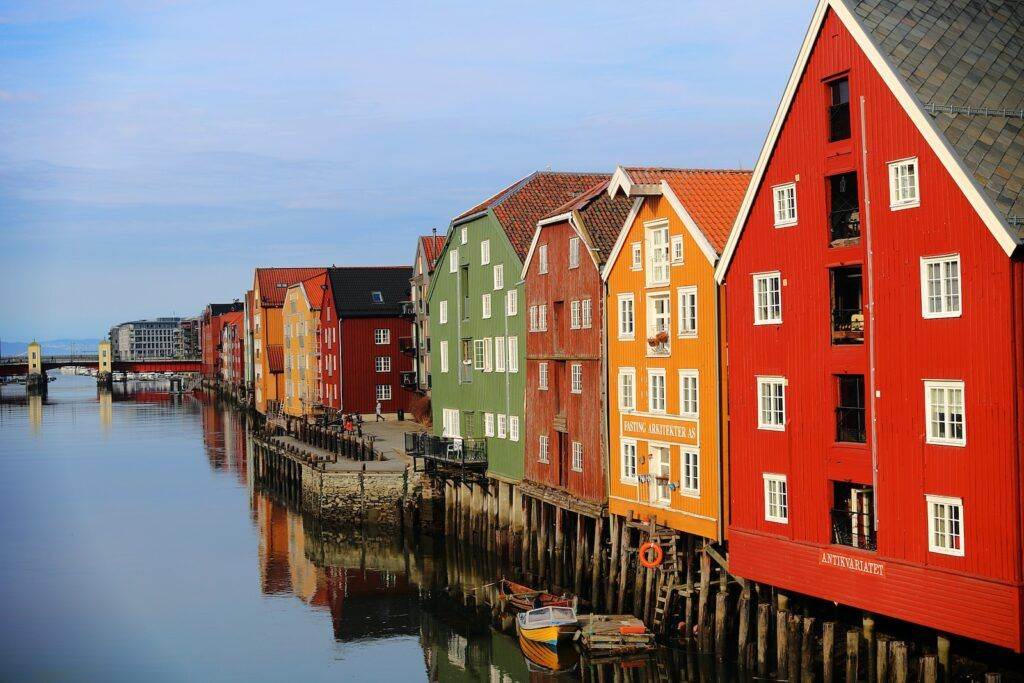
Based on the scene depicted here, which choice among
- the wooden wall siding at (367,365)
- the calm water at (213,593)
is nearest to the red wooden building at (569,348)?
the calm water at (213,593)

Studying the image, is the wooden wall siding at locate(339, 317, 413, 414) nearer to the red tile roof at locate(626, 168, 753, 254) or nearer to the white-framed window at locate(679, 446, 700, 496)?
the red tile roof at locate(626, 168, 753, 254)

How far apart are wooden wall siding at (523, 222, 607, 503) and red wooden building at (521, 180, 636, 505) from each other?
36 mm

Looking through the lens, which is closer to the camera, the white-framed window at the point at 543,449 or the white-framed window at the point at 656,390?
the white-framed window at the point at 656,390

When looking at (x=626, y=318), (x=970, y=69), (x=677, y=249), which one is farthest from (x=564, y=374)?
(x=970, y=69)

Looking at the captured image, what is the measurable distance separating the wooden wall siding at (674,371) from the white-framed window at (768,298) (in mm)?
2529

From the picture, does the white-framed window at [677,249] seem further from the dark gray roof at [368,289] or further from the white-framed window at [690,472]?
the dark gray roof at [368,289]

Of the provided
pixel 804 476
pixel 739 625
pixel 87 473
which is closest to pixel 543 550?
pixel 739 625

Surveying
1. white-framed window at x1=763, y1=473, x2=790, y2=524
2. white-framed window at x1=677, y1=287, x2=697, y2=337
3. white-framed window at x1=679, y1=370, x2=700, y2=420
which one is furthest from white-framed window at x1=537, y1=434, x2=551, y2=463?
white-framed window at x1=763, y1=473, x2=790, y2=524

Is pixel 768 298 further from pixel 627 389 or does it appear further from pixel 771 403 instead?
pixel 627 389

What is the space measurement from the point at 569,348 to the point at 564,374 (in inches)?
44.7

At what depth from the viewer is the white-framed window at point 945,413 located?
25969 mm

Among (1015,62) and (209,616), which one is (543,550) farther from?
(1015,62)

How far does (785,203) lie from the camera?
31.3m

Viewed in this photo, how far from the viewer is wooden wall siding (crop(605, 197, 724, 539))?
3525cm
